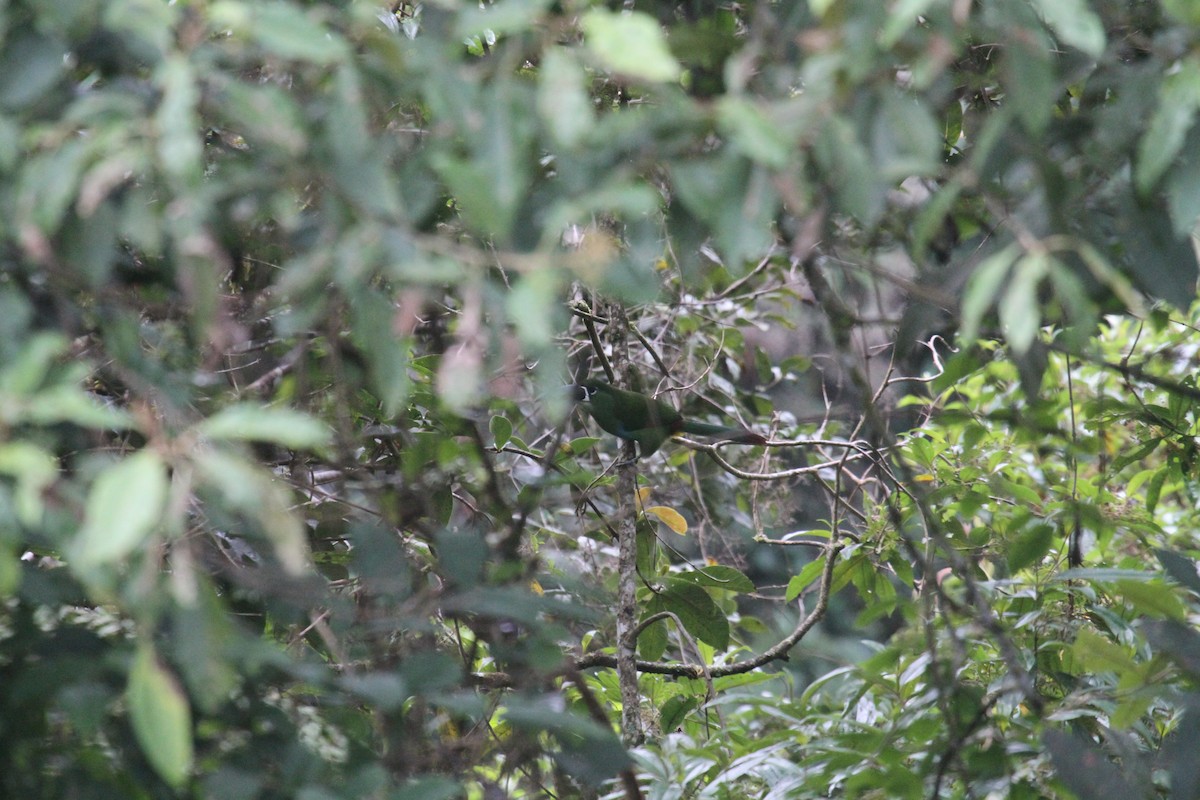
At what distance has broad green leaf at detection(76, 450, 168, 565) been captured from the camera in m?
0.68

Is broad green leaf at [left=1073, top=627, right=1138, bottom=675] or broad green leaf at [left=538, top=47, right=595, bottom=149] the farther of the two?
broad green leaf at [left=1073, top=627, right=1138, bottom=675]

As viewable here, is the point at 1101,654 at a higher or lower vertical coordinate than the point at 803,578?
higher

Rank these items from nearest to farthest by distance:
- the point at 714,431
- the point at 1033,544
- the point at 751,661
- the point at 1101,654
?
the point at 1101,654 → the point at 1033,544 → the point at 751,661 → the point at 714,431

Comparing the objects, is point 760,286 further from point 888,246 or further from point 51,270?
point 51,270

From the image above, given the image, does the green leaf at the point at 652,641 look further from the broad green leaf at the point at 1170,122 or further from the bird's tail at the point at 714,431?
the broad green leaf at the point at 1170,122

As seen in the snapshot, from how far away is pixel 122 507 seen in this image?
0.70 m

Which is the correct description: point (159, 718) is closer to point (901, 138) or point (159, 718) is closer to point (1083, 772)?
point (901, 138)

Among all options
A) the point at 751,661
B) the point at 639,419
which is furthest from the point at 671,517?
the point at 751,661

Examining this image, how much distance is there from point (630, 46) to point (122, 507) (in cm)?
48

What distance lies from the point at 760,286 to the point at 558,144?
9.27 ft

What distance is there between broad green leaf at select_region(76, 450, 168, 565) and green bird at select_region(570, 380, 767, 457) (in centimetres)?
185

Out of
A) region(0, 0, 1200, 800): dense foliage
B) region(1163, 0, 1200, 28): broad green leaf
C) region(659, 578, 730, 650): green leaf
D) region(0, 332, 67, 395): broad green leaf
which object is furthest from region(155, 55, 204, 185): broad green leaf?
region(659, 578, 730, 650): green leaf

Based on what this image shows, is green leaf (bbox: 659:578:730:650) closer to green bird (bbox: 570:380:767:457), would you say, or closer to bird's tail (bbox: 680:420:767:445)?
green bird (bbox: 570:380:767:457)

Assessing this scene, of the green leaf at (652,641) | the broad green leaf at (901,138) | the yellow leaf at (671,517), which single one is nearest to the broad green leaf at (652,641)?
the green leaf at (652,641)
